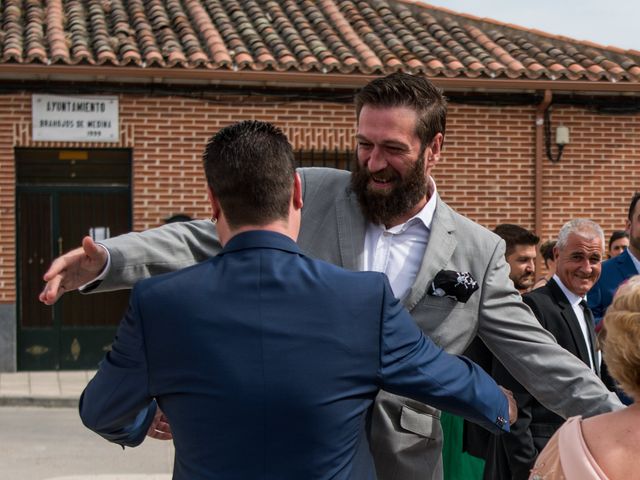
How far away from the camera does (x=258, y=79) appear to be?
14.3 m

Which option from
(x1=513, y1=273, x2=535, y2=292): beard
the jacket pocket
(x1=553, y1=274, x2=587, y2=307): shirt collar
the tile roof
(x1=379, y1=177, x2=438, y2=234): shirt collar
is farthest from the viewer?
the tile roof

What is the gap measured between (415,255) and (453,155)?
1182 centimetres

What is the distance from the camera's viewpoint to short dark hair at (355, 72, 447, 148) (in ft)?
11.1

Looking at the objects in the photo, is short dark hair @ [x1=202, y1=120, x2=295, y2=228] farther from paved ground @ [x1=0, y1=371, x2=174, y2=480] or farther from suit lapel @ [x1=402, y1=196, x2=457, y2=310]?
paved ground @ [x1=0, y1=371, x2=174, y2=480]

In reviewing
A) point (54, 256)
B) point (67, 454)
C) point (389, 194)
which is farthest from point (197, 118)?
point (389, 194)

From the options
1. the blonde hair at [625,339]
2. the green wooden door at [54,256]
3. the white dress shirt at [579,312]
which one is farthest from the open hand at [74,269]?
the green wooden door at [54,256]

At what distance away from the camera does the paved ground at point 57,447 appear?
8.70 meters

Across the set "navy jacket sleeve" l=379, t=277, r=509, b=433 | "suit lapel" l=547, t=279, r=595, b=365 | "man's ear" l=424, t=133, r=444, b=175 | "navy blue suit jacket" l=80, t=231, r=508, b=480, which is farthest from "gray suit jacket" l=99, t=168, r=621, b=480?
"suit lapel" l=547, t=279, r=595, b=365

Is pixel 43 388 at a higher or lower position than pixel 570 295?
lower

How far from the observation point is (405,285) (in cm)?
340

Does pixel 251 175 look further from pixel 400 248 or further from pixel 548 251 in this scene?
pixel 548 251

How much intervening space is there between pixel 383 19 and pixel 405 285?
1418 centimetres

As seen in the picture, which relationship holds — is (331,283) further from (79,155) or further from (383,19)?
(383,19)

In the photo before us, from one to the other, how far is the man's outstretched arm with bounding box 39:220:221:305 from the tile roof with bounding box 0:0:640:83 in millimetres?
10852
